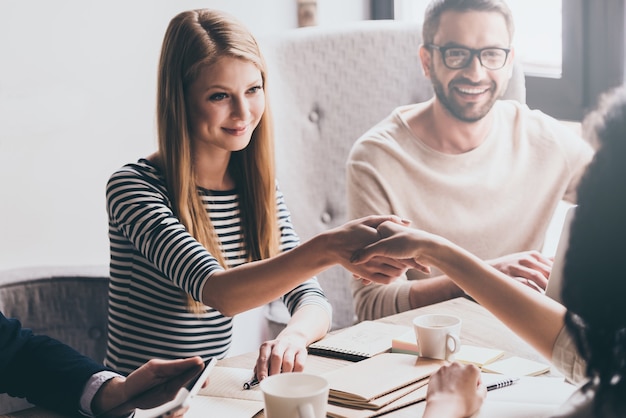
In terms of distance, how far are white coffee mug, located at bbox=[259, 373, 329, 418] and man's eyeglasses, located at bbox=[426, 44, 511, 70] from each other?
1.18 m

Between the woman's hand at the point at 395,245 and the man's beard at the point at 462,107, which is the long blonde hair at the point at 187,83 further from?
the man's beard at the point at 462,107

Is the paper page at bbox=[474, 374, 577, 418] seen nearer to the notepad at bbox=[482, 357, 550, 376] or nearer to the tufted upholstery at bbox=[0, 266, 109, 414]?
the notepad at bbox=[482, 357, 550, 376]

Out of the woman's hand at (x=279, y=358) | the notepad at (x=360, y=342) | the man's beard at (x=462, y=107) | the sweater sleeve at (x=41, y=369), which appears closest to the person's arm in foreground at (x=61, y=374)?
the sweater sleeve at (x=41, y=369)

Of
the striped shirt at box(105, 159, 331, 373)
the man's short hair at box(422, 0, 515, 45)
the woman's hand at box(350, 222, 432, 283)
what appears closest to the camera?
the woman's hand at box(350, 222, 432, 283)

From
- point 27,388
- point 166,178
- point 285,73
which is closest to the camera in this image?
point 27,388

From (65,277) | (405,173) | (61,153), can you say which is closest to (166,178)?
(65,277)

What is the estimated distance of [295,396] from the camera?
97 centimetres

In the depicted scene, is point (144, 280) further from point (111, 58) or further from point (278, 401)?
point (111, 58)

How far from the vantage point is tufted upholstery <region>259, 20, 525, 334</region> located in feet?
7.44

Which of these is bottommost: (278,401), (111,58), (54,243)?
(54,243)

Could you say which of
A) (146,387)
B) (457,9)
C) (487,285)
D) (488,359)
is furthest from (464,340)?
(457,9)

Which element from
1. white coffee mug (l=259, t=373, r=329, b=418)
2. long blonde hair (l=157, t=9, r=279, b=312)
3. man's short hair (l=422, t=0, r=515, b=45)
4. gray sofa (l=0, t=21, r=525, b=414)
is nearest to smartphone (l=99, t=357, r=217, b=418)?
white coffee mug (l=259, t=373, r=329, b=418)

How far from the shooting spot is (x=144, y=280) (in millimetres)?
1646

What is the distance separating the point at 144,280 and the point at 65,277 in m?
0.35
